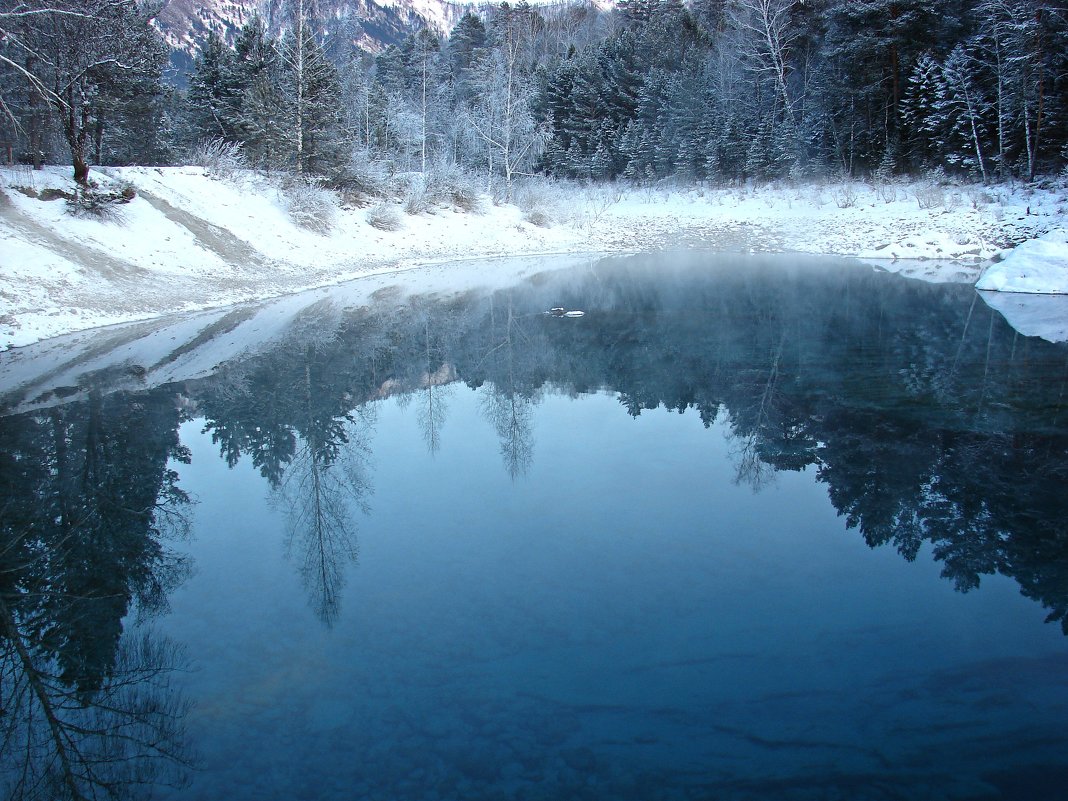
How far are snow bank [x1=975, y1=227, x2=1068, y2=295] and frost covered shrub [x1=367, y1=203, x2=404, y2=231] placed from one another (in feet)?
64.7

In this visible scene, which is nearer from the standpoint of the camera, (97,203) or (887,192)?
(97,203)

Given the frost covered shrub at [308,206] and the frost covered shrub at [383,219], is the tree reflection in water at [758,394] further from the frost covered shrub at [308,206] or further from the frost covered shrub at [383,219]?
the frost covered shrub at [383,219]

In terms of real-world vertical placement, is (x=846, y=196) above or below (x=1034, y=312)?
above

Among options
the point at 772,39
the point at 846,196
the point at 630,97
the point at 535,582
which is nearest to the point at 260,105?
Answer: the point at 846,196

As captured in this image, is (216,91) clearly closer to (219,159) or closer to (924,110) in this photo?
(219,159)

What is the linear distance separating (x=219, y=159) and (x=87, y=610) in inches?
959

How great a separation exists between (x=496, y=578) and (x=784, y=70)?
45.3m

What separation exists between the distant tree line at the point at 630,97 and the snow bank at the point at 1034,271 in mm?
9922

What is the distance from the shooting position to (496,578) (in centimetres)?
596

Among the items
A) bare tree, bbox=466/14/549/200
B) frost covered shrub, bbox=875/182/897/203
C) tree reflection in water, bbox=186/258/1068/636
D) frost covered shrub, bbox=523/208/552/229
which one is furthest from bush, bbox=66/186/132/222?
frost covered shrub, bbox=875/182/897/203

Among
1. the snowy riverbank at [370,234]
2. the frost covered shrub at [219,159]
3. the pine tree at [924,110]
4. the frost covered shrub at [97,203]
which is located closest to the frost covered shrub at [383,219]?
the snowy riverbank at [370,234]

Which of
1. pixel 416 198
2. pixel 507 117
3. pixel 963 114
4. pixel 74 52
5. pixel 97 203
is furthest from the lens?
pixel 507 117

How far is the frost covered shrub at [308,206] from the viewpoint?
25.4m

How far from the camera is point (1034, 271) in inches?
779
